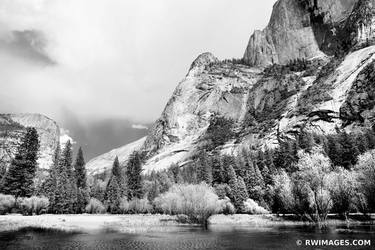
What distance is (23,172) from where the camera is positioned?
3610 inches

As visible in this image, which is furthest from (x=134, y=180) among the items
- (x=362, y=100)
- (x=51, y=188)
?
(x=362, y=100)

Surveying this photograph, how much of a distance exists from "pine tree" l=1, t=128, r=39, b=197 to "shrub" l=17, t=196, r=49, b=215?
525 cm

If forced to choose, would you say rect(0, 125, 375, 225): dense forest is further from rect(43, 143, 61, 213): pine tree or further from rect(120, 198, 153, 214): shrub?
rect(120, 198, 153, 214): shrub

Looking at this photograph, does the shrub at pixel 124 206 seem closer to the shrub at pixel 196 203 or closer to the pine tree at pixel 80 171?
the pine tree at pixel 80 171

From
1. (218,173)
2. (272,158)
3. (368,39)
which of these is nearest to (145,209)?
(218,173)

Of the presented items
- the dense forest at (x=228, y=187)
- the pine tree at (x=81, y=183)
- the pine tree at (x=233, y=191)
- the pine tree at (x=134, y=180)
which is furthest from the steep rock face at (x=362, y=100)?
the pine tree at (x=81, y=183)

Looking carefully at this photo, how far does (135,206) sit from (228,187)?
33.3 m

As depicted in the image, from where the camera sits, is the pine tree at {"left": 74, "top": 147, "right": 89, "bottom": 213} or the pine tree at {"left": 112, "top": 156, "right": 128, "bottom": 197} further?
the pine tree at {"left": 112, "top": 156, "right": 128, "bottom": 197}

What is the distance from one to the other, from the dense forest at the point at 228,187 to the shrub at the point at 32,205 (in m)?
0.24

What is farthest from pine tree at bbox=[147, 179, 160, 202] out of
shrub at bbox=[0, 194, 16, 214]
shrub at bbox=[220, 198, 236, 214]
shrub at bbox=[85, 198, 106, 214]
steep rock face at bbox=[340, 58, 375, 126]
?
steep rock face at bbox=[340, 58, 375, 126]

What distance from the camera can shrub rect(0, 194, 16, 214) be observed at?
79.4m

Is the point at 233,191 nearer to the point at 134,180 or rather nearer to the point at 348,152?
the point at 348,152

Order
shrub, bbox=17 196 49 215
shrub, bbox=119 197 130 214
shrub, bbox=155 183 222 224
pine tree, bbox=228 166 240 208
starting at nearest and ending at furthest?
shrub, bbox=155 183 222 224, shrub, bbox=17 196 49 215, pine tree, bbox=228 166 240 208, shrub, bbox=119 197 130 214

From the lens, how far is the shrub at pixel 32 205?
275 feet
